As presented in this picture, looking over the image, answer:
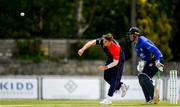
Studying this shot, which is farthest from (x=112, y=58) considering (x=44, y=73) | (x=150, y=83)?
(x=44, y=73)

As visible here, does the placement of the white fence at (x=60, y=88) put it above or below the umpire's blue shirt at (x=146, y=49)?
below

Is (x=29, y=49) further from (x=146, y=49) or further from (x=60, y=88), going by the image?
(x=146, y=49)

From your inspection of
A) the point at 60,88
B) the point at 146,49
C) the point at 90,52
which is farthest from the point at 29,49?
the point at 146,49

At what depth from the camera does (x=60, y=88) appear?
30.9 meters

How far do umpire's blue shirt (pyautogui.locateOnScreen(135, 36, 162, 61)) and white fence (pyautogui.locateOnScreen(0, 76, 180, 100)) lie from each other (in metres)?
10.3

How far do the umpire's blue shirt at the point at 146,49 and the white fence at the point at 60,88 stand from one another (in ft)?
33.9

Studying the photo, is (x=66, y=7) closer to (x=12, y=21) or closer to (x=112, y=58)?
(x=12, y=21)

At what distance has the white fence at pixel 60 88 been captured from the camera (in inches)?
1195

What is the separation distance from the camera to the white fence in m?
30.3

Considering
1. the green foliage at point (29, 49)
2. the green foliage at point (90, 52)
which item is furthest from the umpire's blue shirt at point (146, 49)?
the green foliage at point (90, 52)

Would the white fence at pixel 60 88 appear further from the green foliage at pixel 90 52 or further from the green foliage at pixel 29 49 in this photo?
the green foliage at pixel 90 52

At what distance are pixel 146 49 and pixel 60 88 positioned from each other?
38.0 ft

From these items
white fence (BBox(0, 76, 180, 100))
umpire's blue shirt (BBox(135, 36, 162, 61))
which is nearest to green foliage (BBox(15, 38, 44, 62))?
→ white fence (BBox(0, 76, 180, 100))

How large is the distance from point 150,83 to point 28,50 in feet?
94.9
